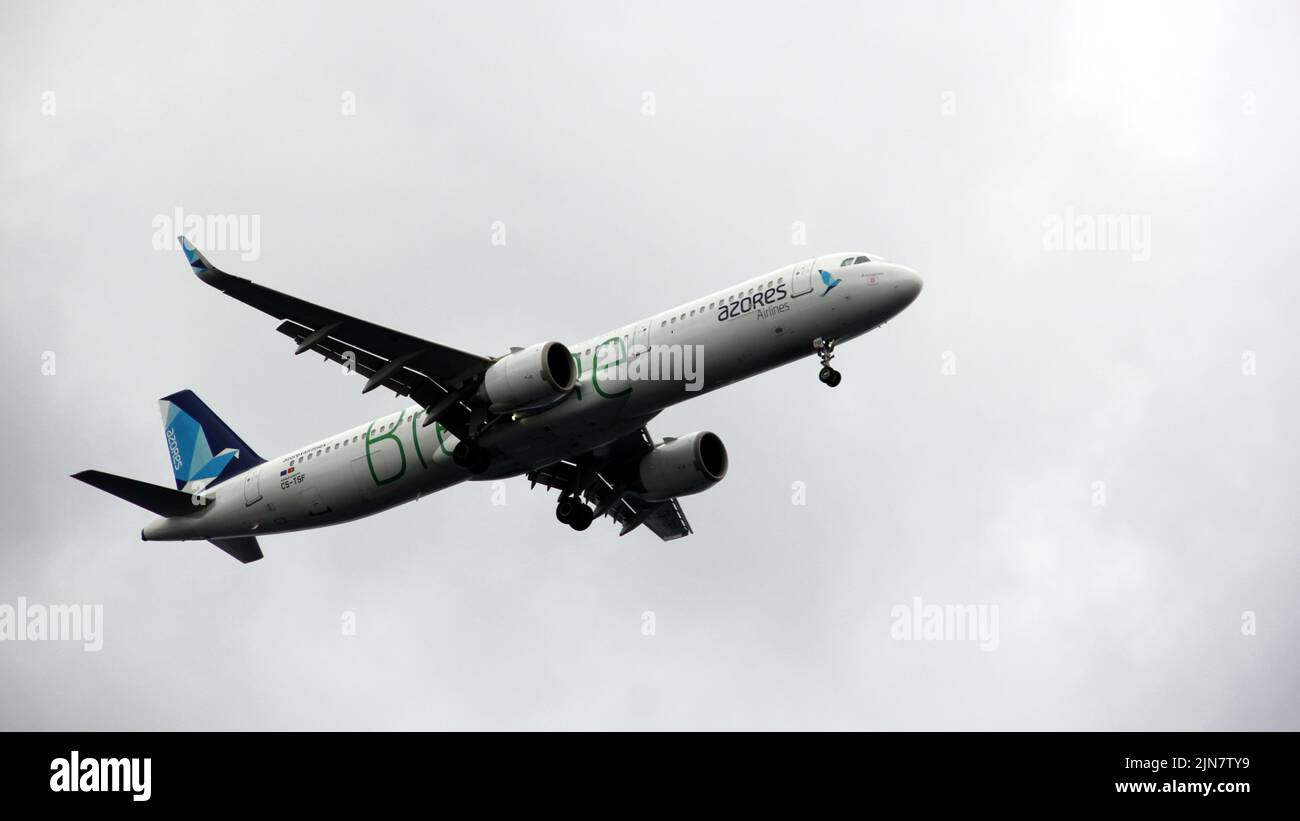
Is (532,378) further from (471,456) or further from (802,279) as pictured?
(802,279)

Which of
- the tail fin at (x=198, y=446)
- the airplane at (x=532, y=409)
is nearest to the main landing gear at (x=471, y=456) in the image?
the airplane at (x=532, y=409)

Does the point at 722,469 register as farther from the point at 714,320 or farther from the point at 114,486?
the point at 114,486

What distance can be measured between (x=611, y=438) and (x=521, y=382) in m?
3.60

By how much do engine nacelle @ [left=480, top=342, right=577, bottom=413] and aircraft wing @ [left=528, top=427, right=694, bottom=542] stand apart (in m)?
6.35

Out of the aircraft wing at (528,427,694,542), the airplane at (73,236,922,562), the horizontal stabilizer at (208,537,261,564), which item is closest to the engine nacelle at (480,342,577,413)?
the airplane at (73,236,922,562)

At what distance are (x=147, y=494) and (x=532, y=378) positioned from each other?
50.8 ft

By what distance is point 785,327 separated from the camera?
37.5m

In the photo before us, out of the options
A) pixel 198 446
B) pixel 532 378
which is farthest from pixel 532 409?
pixel 198 446

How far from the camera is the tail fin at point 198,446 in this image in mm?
48562

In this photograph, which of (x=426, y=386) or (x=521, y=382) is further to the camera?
(x=426, y=386)

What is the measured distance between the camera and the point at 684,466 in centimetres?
4569

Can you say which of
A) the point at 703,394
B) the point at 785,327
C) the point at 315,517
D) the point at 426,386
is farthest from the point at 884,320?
the point at 315,517
